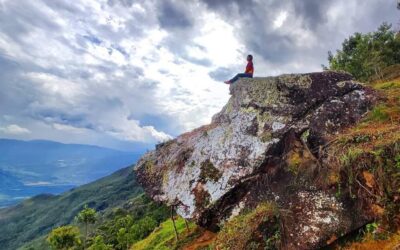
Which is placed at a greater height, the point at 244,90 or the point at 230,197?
the point at 244,90

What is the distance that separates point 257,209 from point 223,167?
307 cm

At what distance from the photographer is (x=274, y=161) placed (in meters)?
15.9

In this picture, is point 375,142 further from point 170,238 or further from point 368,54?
point 368,54

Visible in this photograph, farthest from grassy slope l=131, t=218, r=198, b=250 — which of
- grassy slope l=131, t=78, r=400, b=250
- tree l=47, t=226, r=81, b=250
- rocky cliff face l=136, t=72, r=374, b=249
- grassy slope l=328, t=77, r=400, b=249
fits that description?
tree l=47, t=226, r=81, b=250

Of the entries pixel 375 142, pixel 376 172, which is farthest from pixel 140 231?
pixel 376 172

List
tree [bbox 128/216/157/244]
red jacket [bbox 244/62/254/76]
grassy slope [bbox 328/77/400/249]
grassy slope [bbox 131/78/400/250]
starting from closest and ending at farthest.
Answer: grassy slope [bbox 328/77/400/249] < grassy slope [bbox 131/78/400/250] < red jacket [bbox 244/62/254/76] < tree [bbox 128/216/157/244]

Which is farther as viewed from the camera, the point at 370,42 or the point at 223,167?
the point at 370,42

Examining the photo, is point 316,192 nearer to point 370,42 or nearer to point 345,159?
point 345,159

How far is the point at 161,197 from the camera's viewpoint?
18.9m

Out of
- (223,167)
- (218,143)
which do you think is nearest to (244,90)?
(218,143)

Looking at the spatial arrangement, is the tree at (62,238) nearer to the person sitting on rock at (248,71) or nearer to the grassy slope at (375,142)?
the person sitting on rock at (248,71)

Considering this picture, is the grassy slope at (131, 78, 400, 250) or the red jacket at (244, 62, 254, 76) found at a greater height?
the red jacket at (244, 62, 254, 76)

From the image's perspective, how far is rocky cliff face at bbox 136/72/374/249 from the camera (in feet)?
43.8

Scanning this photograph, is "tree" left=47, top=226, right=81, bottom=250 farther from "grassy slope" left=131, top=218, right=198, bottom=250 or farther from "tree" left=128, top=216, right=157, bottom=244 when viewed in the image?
"grassy slope" left=131, top=218, right=198, bottom=250
